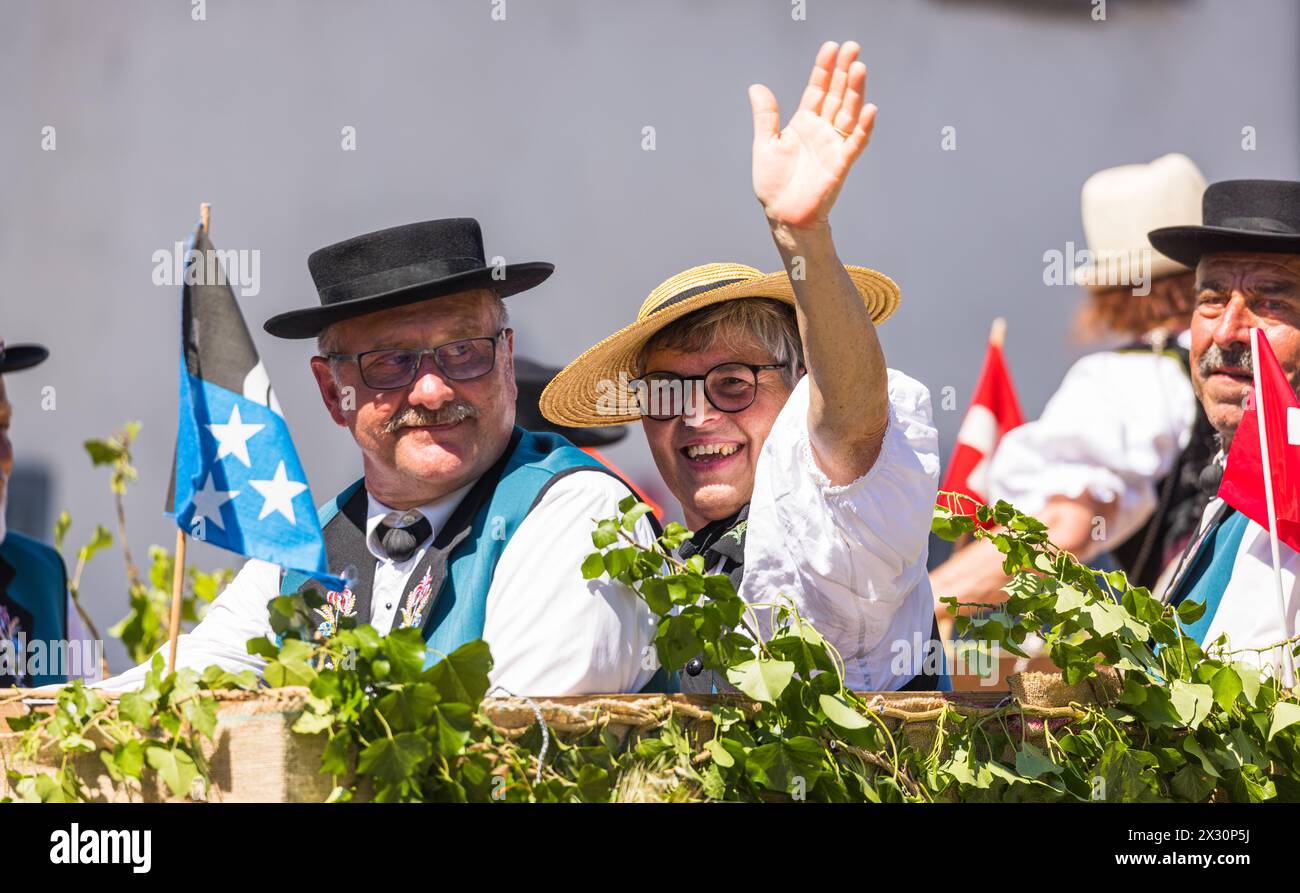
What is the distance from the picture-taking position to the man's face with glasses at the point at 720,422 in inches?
132

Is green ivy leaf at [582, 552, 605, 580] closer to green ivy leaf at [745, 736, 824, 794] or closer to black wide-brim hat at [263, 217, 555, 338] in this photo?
green ivy leaf at [745, 736, 824, 794]

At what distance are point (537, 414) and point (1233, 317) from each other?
2290 millimetres

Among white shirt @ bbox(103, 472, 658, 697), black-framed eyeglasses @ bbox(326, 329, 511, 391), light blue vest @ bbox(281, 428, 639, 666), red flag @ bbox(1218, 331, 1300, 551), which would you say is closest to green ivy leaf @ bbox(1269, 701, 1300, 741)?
red flag @ bbox(1218, 331, 1300, 551)

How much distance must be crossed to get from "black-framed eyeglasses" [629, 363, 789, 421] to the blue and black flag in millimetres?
1209

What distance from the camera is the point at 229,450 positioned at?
2312 millimetres

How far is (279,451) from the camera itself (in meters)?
2.32

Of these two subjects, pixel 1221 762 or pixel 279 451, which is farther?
pixel 1221 762

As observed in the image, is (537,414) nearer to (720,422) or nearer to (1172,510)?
(720,422)

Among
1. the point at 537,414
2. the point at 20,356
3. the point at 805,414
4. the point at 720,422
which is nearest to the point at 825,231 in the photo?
the point at 805,414

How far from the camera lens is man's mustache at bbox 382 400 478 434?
3.11 meters
